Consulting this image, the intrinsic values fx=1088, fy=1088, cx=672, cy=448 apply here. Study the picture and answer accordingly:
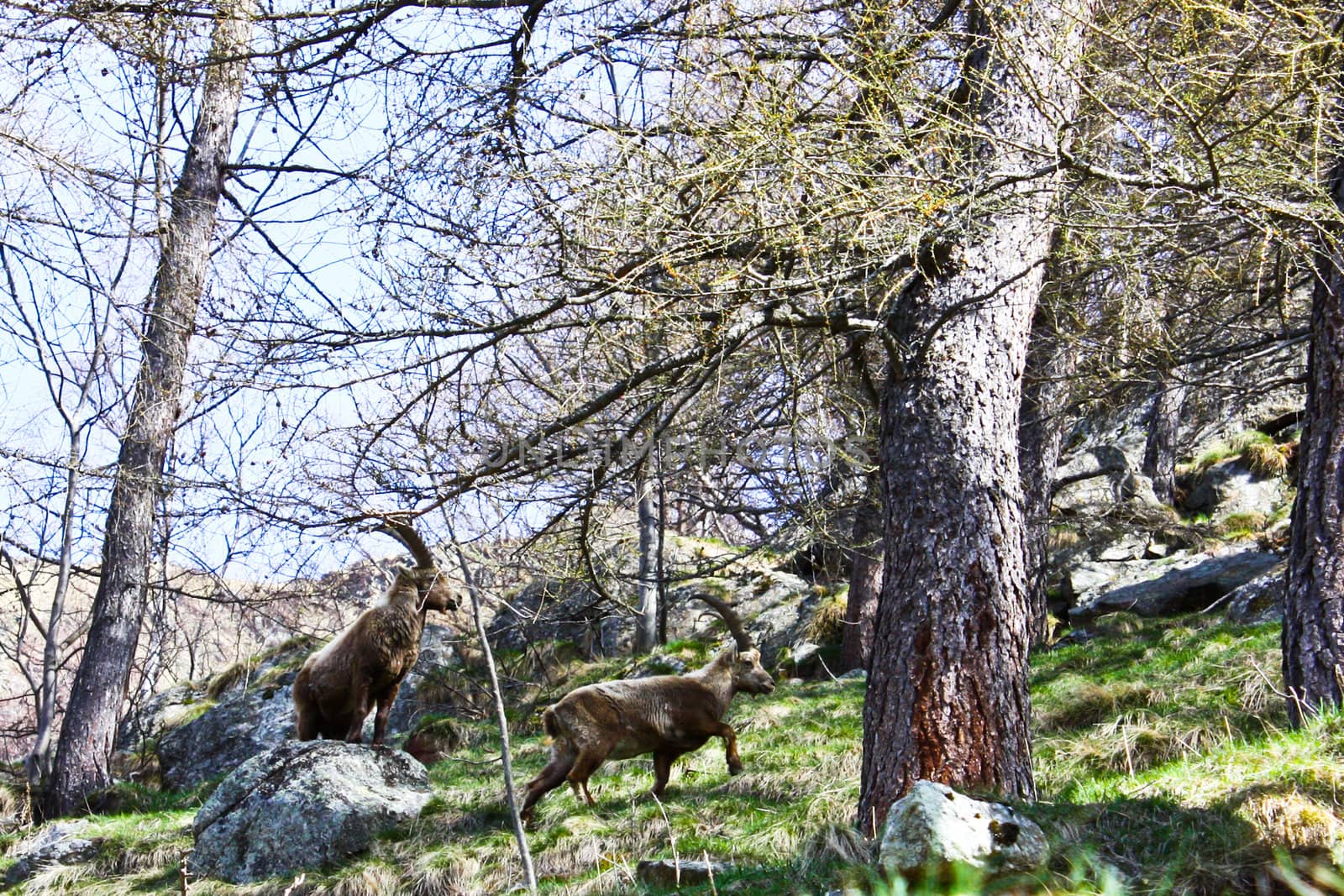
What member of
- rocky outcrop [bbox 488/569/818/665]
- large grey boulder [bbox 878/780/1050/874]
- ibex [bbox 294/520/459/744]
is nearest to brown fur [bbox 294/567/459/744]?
ibex [bbox 294/520/459/744]

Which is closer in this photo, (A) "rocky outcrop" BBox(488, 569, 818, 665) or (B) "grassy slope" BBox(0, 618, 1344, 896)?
(B) "grassy slope" BBox(0, 618, 1344, 896)

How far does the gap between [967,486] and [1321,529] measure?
2171 millimetres

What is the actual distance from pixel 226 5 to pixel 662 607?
9560 mm

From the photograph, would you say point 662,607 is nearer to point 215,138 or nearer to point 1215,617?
point 1215,617

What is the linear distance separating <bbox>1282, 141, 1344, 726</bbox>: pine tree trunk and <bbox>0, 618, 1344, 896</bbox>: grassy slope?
25 centimetres

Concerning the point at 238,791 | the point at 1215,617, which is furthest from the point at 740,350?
the point at 1215,617

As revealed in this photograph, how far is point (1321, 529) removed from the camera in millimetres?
6016

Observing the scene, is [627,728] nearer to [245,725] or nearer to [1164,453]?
[245,725]

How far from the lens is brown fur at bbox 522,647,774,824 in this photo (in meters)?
7.98

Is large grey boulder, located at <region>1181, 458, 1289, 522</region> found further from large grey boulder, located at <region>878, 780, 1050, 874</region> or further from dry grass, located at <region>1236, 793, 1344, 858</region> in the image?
large grey boulder, located at <region>878, 780, 1050, 874</region>

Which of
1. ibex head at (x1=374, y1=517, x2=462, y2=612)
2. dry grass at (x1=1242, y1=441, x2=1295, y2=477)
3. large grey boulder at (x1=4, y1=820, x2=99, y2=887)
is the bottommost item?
large grey boulder at (x1=4, y1=820, x2=99, y2=887)

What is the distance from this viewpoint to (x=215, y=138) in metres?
13.5

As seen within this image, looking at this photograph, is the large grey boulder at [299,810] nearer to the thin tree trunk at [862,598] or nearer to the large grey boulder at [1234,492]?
the thin tree trunk at [862,598]

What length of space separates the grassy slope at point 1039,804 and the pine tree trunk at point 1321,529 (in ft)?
0.81
